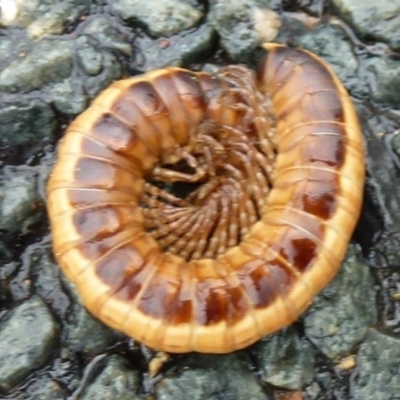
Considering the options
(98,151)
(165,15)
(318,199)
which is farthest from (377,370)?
(165,15)

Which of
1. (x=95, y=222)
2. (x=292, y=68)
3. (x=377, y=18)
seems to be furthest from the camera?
(x=377, y=18)

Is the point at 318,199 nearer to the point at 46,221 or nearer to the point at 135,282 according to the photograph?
the point at 135,282

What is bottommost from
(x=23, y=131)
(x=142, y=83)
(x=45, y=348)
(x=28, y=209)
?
(x=45, y=348)

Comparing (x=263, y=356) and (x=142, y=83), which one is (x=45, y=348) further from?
(x=142, y=83)

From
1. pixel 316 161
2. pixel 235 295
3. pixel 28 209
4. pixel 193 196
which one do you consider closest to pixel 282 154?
pixel 316 161

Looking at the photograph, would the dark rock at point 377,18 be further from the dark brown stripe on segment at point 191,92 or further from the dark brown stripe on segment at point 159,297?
the dark brown stripe on segment at point 159,297

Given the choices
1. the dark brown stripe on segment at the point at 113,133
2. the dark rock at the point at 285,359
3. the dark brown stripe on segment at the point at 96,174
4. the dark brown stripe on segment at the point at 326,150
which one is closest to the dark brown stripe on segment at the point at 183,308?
the dark rock at the point at 285,359
